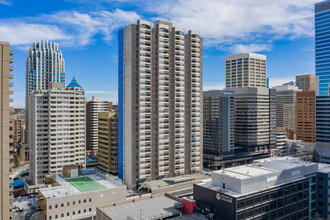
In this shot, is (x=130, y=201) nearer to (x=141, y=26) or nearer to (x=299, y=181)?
(x=299, y=181)

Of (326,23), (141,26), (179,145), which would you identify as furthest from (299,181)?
(326,23)

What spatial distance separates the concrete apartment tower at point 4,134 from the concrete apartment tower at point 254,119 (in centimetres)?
15831

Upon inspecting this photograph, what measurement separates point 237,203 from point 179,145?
6669 centimetres

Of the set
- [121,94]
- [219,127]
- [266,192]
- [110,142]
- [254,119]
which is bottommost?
[266,192]

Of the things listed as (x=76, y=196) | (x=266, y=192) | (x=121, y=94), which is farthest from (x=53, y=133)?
(x=266, y=192)

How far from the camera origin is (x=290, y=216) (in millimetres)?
74625

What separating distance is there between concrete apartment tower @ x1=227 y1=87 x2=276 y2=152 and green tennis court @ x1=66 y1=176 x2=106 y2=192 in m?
113

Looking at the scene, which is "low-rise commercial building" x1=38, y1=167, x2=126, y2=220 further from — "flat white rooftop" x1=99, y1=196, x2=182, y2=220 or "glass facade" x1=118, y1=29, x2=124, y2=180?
"glass facade" x1=118, y1=29, x2=124, y2=180

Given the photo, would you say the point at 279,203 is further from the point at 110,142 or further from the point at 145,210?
the point at 110,142

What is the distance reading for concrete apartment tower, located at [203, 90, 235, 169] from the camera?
16650cm

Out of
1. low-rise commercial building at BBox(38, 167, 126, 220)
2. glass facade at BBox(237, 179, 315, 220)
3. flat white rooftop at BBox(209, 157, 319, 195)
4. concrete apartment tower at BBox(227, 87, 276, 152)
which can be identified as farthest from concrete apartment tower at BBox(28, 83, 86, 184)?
concrete apartment tower at BBox(227, 87, 276, 152)

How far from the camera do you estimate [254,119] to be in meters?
181

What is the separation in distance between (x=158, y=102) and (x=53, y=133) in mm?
52947

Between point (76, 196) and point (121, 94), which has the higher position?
point (121, 94)
